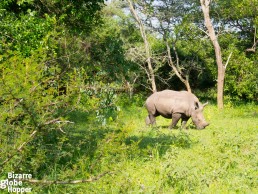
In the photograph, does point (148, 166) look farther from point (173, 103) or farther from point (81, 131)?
point (173, 103)

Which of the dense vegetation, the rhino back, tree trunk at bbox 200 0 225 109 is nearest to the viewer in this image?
the dense vegetation

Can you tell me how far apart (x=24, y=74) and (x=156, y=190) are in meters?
2.52

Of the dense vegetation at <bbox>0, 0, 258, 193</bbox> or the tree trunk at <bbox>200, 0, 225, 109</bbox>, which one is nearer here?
the dense vegetation at <bbox>0, 0, 258, 193</bbox>

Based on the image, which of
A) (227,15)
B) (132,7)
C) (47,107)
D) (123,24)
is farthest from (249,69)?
(47,107)

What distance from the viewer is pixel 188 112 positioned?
45.2 ft

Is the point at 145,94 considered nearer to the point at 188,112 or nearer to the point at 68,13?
the point at 188,112

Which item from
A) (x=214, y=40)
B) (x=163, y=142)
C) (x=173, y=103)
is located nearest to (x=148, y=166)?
(x=163, y=142)

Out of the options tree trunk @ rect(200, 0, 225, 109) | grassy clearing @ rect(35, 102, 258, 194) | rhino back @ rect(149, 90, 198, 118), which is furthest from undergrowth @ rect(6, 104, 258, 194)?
tree trunk @ rect(200, 0, 225, 109)

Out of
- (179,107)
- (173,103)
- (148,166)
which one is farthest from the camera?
(173,103)

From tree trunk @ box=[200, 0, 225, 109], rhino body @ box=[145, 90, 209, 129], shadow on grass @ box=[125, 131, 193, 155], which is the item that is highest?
tree trunk @ box=[200, 0, 225, 109]

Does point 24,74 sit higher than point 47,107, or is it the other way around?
point 24,74

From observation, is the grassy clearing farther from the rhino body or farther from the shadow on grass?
the rhino body

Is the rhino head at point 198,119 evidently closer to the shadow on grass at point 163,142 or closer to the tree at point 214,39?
the shadow on grass at point 163,142

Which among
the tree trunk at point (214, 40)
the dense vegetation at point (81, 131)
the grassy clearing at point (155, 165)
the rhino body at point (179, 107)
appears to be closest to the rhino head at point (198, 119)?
the rhino body at point (179, 107)
